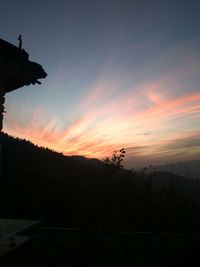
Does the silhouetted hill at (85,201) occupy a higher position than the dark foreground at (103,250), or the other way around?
the silhouetted hill at (85,201)

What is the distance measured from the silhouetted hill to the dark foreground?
1.52m

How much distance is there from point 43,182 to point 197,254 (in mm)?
10895

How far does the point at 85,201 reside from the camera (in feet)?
47.3

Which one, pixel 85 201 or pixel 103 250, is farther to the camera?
pixel 85 201

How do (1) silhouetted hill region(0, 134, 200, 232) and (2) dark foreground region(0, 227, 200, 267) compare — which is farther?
(1) silhouetted hill region(0, 134, 200, 232)

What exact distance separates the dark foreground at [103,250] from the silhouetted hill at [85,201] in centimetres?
152

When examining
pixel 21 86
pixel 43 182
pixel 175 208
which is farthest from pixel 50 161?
pixel 21 86

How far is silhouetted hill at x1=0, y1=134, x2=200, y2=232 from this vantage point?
39.0ft

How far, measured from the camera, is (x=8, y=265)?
6746mm

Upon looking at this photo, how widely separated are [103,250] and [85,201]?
20.7 feet

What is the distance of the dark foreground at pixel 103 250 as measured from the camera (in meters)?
7.25

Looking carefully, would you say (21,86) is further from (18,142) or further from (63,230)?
(18,142)

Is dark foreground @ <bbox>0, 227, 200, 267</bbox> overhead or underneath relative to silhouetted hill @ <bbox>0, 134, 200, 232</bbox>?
underneath

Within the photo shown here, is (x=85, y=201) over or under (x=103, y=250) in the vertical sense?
over
